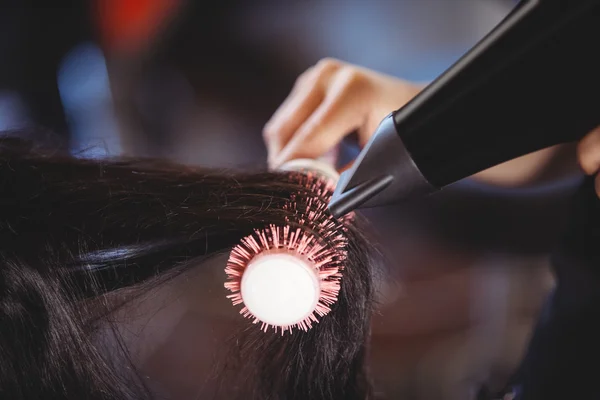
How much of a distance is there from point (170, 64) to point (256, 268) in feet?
2.67

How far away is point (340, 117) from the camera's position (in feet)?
2.17

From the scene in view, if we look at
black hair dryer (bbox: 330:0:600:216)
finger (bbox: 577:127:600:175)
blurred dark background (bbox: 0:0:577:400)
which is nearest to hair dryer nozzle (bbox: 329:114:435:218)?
black hair dryer (bbox: 330:0:600:216)

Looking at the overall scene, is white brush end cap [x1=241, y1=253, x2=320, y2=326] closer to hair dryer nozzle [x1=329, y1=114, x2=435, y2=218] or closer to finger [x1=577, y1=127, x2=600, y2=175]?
hair dryer nozzle [x1=329, y1=114, x2=435, y2=218]

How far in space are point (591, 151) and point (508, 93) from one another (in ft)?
0.59

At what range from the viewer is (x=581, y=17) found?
0.30 metres

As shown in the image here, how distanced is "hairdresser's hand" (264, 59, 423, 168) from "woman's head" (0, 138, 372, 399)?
0.48ft

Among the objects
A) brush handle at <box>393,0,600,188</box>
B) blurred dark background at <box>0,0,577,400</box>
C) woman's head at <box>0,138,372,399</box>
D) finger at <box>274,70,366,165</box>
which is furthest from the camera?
blurred dark background at <box>0,0,577,400</box>

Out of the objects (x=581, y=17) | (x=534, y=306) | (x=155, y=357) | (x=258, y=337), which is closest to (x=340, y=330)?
(x=258, y=337)

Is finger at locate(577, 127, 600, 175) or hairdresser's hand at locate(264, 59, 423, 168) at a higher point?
hairdresser's hand at locate(264, 59, 423, 168)

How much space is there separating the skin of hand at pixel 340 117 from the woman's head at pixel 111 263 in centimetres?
16

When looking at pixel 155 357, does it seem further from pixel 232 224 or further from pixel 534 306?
pixel 534 306

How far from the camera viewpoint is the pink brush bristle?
41 cm

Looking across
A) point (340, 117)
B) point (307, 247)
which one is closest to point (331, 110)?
point (340, 117)

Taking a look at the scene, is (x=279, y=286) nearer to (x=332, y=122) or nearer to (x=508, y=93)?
(x=508, y=93)
